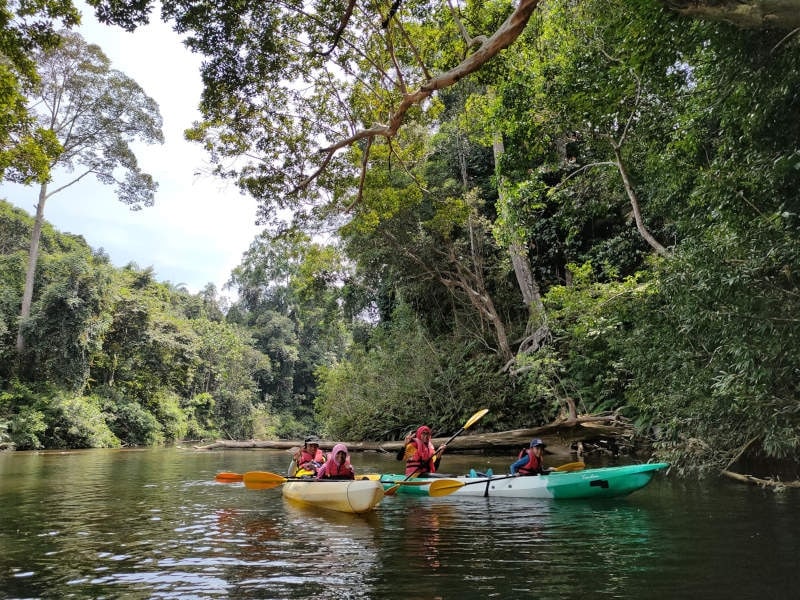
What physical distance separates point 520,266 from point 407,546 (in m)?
12.6

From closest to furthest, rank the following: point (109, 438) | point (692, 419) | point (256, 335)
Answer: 1. point (692, 419)
2. point (109, 438)
3. point (256, 335)

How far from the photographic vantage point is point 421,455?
9750 millimetres

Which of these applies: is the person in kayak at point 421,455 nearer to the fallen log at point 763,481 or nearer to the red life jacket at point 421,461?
the red life jacket at point 421,461

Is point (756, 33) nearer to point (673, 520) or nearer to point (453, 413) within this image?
point (673, 520)

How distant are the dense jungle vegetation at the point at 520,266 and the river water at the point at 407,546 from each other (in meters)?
1.50

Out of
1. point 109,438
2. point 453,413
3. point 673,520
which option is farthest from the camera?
point 109,438

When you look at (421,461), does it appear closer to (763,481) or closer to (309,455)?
(309,455)

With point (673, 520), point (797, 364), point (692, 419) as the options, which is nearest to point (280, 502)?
point (673, 520)

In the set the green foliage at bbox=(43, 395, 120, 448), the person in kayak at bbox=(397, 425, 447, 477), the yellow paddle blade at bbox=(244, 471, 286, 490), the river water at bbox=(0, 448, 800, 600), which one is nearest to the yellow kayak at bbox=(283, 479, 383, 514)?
the river water at bbox=(0, 448, 800, 600)

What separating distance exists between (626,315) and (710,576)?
5580mm

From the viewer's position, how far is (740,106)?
5.60 meters

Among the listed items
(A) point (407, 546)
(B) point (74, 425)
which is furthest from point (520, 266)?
(B) point (74, 425)

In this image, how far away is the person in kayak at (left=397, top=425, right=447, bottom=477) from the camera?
9.60 m

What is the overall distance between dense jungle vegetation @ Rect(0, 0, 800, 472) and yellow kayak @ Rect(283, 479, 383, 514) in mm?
4210
